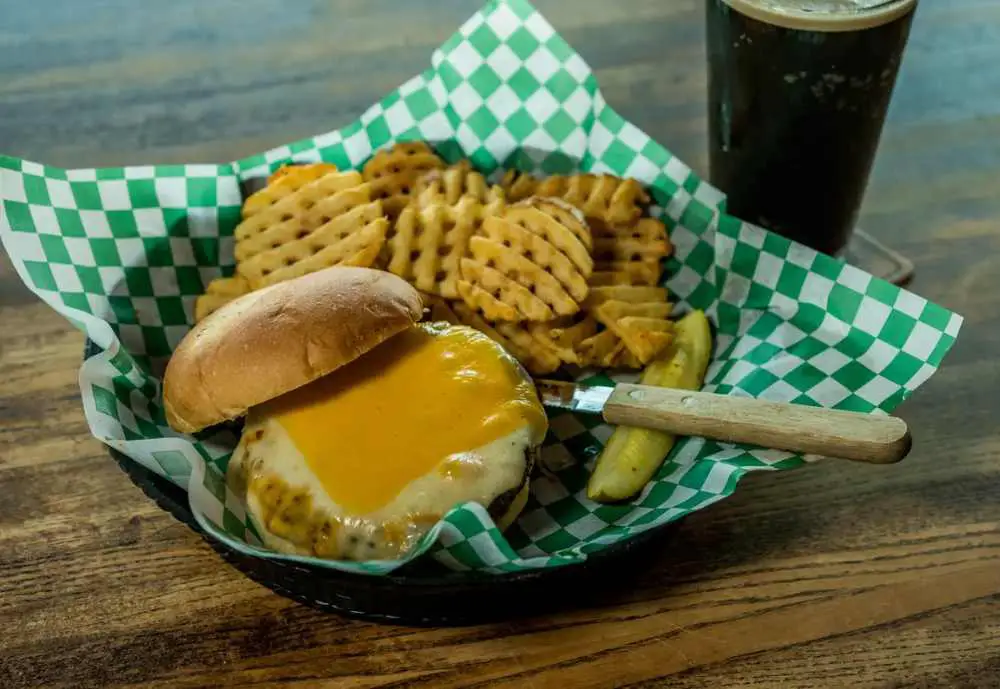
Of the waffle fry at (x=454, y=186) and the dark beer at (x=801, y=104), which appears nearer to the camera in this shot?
the dark beer at (x=801, y=104)

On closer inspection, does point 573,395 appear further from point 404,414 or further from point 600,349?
point 404,414

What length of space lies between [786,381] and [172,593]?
947mm

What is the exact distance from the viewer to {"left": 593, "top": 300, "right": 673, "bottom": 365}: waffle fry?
5.13ft

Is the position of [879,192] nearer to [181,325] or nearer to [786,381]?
[786,381]

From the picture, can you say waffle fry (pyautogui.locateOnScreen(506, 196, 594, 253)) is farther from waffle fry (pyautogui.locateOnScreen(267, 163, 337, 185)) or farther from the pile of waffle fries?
waffle fry (pyautogui.locateOnScreen(267, 163, 337, 185))

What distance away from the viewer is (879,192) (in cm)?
206

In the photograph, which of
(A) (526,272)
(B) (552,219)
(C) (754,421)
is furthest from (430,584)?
(B) (552,219)

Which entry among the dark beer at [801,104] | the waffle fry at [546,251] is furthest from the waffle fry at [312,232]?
the dark beer at [801,104]

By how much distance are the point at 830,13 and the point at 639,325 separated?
22.4 inches

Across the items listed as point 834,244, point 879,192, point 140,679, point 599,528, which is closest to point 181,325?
point 140,679

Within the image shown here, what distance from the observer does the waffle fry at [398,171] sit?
5.90 ft

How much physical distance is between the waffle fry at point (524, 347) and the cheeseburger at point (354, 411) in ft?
0.32

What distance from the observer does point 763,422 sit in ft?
4.31

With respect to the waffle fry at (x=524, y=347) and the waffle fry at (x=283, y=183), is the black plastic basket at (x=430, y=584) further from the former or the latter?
the waffle fry at (x=283, y=183)
